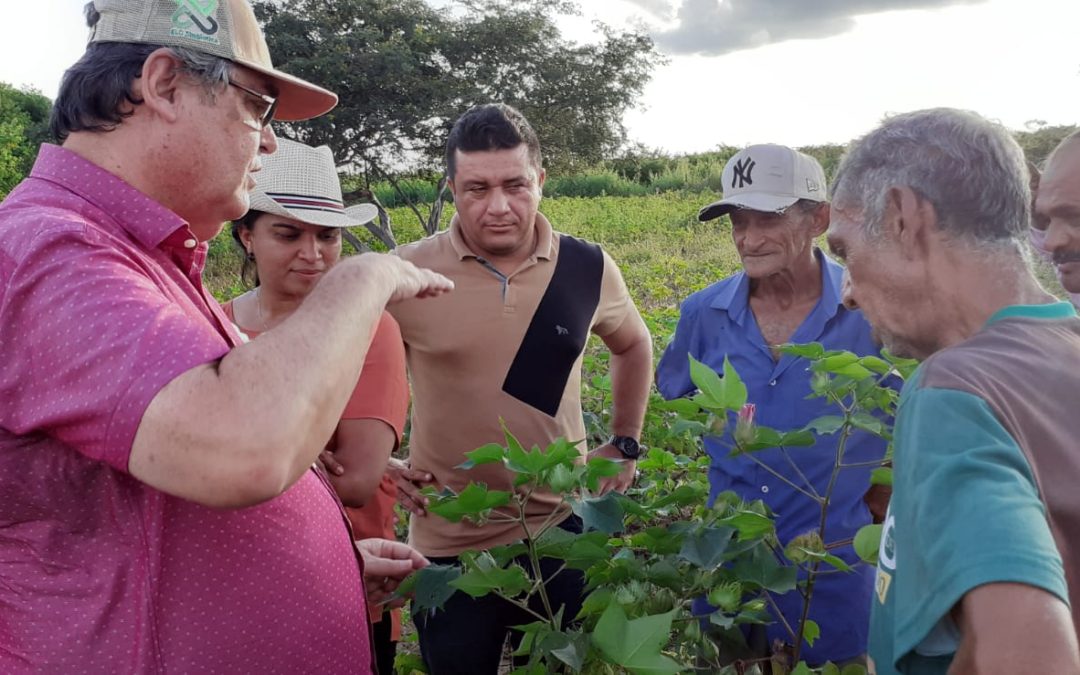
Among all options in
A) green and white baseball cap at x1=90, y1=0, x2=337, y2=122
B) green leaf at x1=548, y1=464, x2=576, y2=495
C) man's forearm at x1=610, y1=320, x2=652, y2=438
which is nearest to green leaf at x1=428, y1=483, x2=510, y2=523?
green leaf at x1=548, y1=464, x2=576, y2=495

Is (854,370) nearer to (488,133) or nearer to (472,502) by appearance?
(472,502)

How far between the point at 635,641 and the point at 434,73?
55.3ft

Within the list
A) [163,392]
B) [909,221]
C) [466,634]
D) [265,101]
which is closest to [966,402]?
[909,221]

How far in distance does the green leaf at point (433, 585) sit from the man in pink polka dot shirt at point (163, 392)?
113 millimetres

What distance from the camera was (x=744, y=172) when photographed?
100 inches

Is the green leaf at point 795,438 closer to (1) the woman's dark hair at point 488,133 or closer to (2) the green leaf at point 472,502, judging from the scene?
(2) the green leaf at point 472,502

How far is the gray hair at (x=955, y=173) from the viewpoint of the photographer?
1.04m

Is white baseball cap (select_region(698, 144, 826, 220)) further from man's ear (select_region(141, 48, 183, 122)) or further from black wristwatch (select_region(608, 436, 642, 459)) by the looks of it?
man's ear (select_region(141, 48, 183, 122))

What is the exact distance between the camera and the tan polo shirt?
2363mm

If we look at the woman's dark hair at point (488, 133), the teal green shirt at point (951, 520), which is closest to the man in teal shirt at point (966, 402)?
the teal green shirt at point (951, 520)

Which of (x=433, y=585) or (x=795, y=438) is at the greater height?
(x=795, y=438)

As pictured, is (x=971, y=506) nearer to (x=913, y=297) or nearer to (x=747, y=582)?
(x=913, y=297)

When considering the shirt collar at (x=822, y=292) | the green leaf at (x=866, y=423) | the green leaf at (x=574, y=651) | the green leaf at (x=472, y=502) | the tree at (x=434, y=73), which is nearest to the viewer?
the green leaf at (x=574, y=651)

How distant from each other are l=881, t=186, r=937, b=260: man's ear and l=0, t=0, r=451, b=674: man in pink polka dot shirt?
0.62 meters
